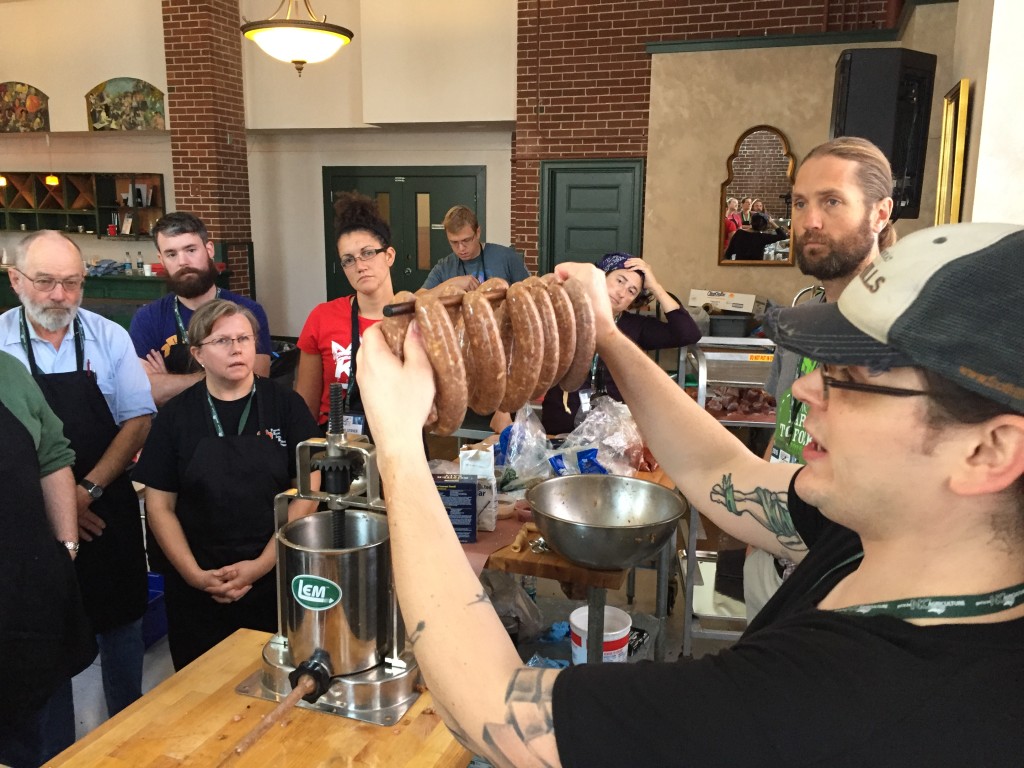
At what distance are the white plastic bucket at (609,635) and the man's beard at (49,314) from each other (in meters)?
2.30

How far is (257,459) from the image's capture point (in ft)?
8.74

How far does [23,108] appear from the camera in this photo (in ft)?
33.6

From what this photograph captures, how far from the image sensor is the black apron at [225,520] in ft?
8.62

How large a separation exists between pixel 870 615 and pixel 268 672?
1258mm

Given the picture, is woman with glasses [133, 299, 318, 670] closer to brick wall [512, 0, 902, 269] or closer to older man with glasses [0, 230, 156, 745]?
older man with glasses [0, 230, 156, 745]

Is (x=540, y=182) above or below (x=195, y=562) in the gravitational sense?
above

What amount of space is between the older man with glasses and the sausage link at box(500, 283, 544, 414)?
7.20ft

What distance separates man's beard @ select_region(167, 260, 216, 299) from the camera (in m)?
3.66

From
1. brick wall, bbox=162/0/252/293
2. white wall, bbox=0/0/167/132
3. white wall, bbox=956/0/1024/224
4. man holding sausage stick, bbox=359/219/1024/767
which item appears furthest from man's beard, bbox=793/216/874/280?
white wall, bbox=0/0/167/132

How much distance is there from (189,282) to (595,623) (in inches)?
98.8

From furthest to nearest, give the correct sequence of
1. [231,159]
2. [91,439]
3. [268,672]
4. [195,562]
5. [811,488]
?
[231,159], [91,439], [195,562], [268,672], [811,488]

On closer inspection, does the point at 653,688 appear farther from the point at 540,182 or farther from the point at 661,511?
the point at 540,182

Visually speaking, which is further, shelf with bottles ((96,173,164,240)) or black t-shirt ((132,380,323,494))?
shelf with bottles ((96,173,164,240))

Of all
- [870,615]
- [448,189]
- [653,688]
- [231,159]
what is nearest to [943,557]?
[870,615]
